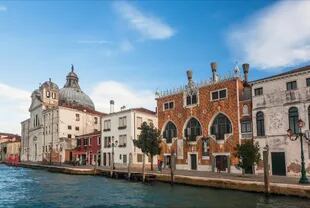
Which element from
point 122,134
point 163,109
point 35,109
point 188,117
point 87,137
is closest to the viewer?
point 188,117

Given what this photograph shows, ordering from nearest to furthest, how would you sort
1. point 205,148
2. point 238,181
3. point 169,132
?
point 238,181
point 205,148
point 169,132

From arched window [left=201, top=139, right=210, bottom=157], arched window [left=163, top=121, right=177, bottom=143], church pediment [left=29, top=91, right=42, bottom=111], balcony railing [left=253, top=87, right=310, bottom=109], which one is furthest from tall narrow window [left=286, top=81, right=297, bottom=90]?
church pediment [left=29, top=91, right=42, bottom=111]

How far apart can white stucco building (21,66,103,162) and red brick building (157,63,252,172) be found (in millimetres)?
30132

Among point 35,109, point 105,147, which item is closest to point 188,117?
point 105,147

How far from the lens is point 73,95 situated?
3632 inches

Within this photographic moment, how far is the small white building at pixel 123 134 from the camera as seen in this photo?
169 ft

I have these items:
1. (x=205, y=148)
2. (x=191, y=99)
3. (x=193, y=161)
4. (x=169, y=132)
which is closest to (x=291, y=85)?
(x=205, y=148)

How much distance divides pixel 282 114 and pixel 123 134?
26432mm

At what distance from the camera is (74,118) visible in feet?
241

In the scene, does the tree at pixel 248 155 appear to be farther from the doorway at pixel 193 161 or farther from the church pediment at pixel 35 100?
the church pediment at pixel 35 100

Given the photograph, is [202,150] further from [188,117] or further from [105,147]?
[105,147]

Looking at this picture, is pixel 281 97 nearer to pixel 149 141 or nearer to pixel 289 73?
pixel 289 73

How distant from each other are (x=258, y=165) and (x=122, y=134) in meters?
24.1

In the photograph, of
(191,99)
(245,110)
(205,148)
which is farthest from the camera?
(191,99)
